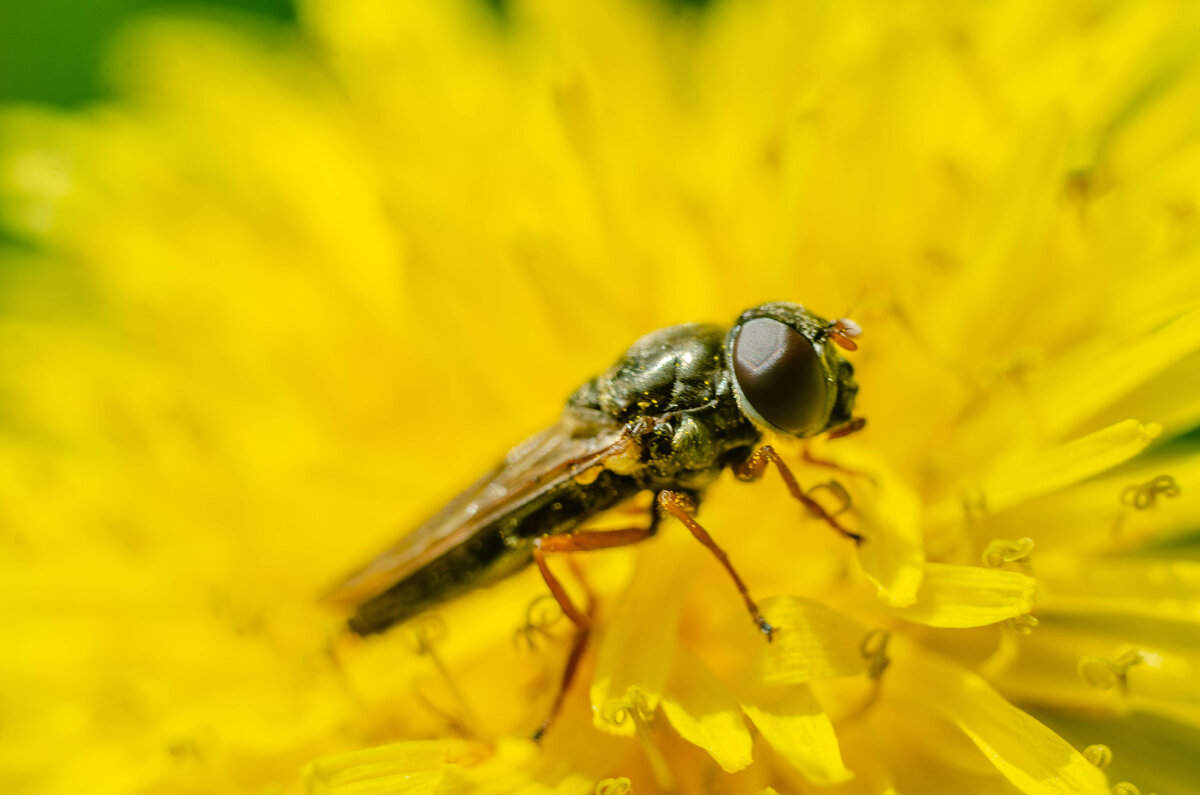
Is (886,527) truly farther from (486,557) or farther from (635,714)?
(486,557)

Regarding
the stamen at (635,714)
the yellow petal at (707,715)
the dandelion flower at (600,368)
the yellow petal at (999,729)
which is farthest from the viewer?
the dandelion flower at (600,368)

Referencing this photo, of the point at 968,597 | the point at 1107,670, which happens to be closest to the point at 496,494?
the point at 968,597

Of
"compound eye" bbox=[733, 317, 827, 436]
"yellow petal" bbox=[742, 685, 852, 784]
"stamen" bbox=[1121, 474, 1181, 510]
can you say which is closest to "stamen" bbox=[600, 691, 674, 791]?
"yellow petal" bbox=[742, 685, 852, 784]

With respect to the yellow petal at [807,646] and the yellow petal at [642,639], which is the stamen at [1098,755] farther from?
the yellow petal at [642,639]

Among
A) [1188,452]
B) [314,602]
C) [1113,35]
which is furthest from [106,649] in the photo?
[1113,35]

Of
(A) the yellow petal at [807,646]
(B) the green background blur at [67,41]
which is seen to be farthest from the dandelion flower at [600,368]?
(B) the green background blur at [67,41]

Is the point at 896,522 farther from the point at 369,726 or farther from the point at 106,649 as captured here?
the point at 106,649
